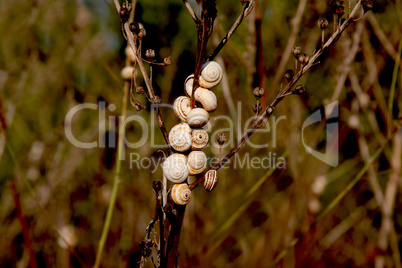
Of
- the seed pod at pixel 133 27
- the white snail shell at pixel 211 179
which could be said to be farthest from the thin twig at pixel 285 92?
the seed pod at pixel 133 27

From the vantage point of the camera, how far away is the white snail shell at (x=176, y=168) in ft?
1.13

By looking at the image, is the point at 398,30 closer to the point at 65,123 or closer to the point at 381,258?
the point at 381,258

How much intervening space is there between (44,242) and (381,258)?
685 millimetres

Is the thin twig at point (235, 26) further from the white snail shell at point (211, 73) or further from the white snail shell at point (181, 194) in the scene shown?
the white snail shell at point (181, 194)

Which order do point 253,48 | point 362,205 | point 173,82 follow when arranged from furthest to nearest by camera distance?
1. point 362,205
2. point 173,82
3. point 253,48

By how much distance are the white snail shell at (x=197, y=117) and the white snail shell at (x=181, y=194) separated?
61 mm

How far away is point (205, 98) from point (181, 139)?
1.8 inches

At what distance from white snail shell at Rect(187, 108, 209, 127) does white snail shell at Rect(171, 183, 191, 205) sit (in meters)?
0.06

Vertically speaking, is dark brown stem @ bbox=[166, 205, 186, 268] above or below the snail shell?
below

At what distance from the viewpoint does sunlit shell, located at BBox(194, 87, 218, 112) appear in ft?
1.14

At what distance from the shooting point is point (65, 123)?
0.72 metres

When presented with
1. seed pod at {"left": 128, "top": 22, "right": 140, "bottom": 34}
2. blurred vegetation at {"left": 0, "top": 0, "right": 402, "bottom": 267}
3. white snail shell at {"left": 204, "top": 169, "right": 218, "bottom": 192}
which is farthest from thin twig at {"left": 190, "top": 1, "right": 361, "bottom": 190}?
blurred vegetation at {"left": 0, "top": 0, "right": 402, "bottom": 267}

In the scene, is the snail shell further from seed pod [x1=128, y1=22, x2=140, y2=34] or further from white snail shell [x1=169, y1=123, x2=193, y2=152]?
seed pod [x1=128, y1=22, x2=140, y2=34]

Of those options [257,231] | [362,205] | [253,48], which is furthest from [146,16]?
[362,205]
